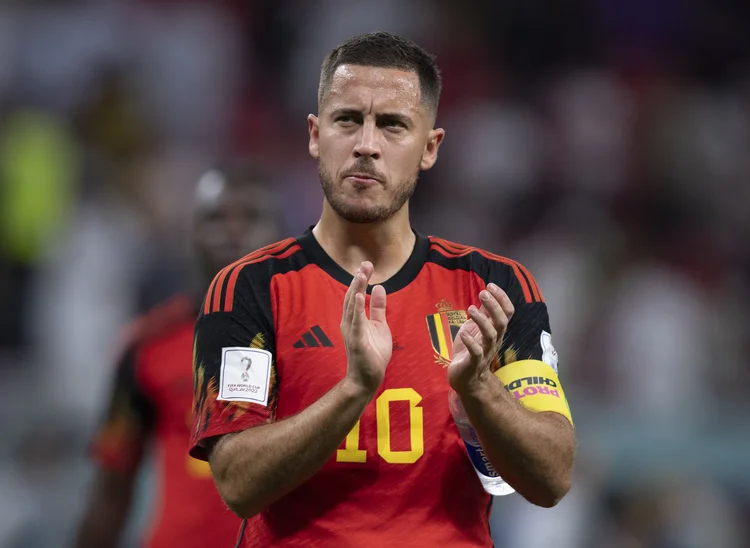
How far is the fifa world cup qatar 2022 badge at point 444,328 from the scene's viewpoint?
11.0 feet

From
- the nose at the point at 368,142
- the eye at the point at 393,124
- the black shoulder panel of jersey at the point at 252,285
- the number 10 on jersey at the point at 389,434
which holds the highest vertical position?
the eye at the point at 393,124

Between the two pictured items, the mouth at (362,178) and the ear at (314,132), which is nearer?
the mouth at (362,178)

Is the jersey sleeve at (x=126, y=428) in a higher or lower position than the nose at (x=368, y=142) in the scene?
lower

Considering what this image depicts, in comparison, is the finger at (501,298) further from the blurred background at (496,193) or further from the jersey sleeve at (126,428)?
the blurred background at (496,193)

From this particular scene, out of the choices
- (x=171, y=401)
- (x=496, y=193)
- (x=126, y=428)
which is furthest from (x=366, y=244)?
(x=496, y=193)

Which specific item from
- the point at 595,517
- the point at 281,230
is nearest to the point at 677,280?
the point at 595,517

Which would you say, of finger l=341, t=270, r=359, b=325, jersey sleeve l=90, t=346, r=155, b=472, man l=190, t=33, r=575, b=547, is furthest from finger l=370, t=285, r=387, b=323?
jersey sleeve l=90, t=346, r=155, b=472

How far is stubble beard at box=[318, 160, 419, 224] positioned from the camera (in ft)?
11.3

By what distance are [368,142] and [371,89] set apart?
0.58 ft

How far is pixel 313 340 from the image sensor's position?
333 cm

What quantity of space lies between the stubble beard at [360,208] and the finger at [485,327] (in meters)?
0.61

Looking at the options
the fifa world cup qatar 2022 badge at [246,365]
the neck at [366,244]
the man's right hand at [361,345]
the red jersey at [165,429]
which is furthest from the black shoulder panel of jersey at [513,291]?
the red jersey at [165,429]

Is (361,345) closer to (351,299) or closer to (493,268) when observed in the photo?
(351,299)

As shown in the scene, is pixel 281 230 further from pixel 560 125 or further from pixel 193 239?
pixel 560 125
